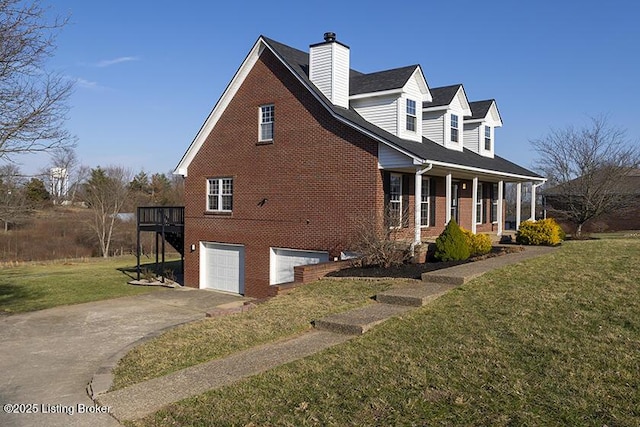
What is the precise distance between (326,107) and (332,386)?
11583mm

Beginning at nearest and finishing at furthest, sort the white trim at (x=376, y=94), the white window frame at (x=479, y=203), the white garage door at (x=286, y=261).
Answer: the white trim at (x=376, y=94), the white garage door at (x=286, y=261), the white window frame at (x=479, y=203)

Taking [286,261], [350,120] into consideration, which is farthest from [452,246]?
[286,261]

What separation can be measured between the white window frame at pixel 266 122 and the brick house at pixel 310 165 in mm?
43

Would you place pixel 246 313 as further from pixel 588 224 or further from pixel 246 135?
pixel 588 224

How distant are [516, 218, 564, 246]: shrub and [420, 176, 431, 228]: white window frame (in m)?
3.88

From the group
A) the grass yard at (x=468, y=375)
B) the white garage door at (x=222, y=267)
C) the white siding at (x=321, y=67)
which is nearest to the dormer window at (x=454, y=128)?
the white siding at (x=321, y=67)

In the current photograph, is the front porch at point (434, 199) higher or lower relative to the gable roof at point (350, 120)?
lower

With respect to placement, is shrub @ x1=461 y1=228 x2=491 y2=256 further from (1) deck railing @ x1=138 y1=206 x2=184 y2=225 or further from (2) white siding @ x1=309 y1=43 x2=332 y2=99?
(1) deck railing @ x1=138 y1=206 x2=184 y2=225

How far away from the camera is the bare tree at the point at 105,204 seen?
1726 inches

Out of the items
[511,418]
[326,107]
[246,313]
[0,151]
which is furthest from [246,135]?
[511,418]

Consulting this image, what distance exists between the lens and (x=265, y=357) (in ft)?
21.8

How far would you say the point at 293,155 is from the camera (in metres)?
17.0

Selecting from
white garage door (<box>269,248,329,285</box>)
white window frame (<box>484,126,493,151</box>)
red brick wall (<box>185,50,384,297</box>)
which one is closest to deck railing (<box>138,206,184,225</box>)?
red brick wall (<box>185,50,384,297</box>)

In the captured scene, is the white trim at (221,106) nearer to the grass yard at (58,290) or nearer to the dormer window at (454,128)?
the grass yard at (58,290)
